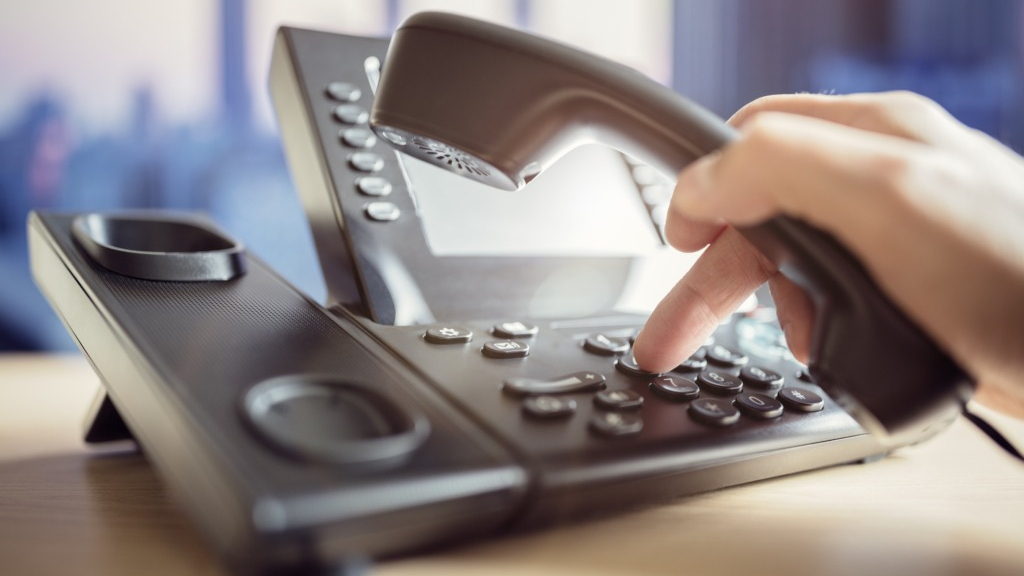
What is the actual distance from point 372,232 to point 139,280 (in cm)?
12

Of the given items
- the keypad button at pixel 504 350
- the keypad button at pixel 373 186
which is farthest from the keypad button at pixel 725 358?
the keypad button at pixel 373 186

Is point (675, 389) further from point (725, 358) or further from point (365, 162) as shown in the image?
point (365, 162)

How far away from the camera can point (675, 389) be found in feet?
1.13

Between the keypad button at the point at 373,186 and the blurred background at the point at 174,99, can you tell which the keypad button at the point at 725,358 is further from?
the blurred background at the point at 174,99

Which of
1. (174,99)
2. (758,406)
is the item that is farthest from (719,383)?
(174,99)

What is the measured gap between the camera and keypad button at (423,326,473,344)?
37 centimetres

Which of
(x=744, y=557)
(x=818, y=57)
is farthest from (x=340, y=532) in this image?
(x=818, y=57)

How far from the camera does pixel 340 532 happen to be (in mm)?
219

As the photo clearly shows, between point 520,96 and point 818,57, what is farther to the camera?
point 818,57

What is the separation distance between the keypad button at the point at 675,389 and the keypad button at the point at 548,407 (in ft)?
0.18

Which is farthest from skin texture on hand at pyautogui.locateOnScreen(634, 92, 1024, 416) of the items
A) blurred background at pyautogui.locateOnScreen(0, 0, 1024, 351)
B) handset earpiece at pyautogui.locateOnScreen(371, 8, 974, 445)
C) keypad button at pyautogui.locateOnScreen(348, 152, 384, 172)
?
blurred background at pyautogui.locateOnScreen(0, 0, 1024, 351)

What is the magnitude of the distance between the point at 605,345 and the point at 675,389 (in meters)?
0.06

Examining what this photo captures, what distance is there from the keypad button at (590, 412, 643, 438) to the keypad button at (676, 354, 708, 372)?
0.09 m

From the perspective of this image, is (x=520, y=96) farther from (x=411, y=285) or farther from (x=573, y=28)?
(x=573, y=28)
